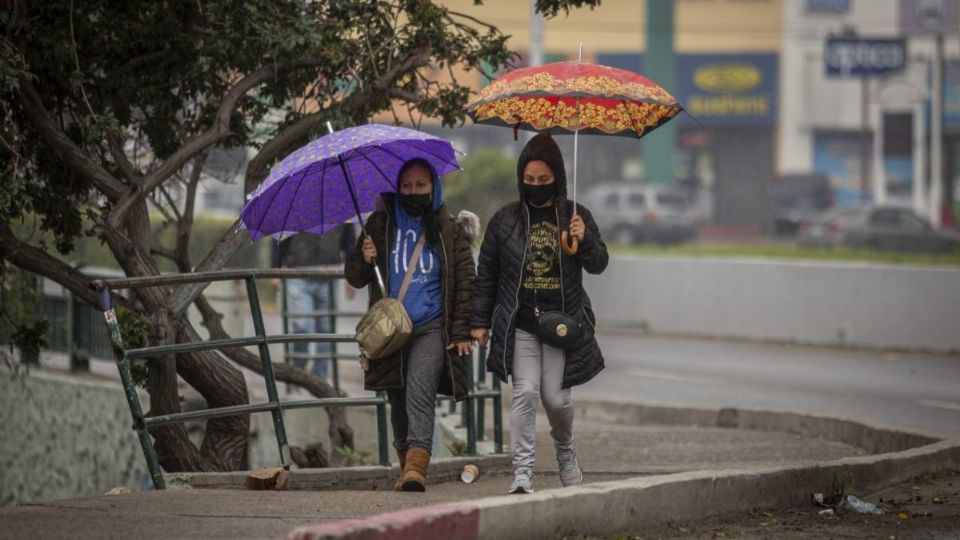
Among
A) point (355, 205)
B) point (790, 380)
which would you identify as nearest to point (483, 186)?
point (790, 380)

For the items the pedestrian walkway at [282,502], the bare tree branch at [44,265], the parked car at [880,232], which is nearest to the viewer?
the pedestrian walkway at [282,502]

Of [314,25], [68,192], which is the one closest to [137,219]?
[68,192]

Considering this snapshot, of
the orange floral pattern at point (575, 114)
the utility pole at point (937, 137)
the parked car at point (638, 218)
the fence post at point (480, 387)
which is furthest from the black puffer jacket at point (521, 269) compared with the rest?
the utility pole at point (937, 137)

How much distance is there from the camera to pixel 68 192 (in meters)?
10.6

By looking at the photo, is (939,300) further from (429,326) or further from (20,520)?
(20,520)

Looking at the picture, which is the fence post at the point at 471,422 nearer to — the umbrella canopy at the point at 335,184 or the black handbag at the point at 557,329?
the umbrella canopy at the point at 335,184

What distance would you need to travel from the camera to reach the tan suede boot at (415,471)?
319 inches

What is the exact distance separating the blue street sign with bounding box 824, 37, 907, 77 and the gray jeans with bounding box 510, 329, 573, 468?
4057 centimetres

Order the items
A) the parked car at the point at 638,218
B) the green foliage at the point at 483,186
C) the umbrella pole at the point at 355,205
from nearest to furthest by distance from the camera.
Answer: the umbrella pole at the point at 355,205 → the green foliage at the point at 483,186 → the parked car at the point at 638,218

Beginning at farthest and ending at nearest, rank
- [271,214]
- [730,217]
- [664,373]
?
[730,217], [664,373], [271,214]

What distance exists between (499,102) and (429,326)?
3.77ft

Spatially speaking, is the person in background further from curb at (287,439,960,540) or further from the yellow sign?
the yellow sign

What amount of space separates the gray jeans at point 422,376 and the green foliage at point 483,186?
17.2m

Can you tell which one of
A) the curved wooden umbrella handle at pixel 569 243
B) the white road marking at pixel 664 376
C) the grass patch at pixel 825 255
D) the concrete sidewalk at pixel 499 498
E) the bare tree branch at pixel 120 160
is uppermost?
the bare tree branch at pixel 120 160
